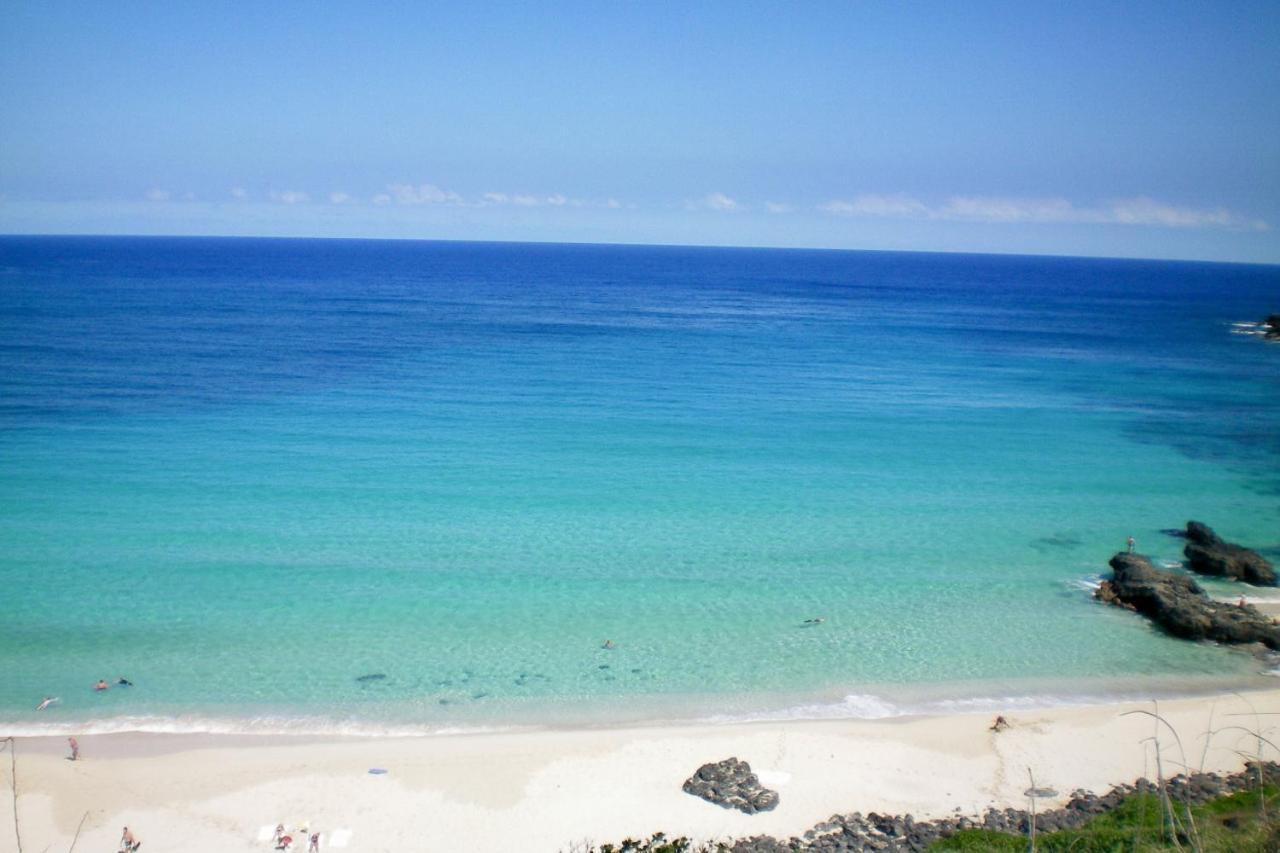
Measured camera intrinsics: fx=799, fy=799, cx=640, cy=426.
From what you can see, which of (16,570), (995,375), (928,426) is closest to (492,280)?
(995,375)

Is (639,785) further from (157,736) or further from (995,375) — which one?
(995,375)

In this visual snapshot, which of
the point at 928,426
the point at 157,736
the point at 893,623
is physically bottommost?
the point at 157,736

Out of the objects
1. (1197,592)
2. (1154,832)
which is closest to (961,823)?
(1154,832)

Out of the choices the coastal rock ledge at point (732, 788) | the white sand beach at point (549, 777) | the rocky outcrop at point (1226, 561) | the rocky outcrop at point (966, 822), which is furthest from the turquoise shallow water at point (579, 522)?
the rocky outcrop at point (966, 822)

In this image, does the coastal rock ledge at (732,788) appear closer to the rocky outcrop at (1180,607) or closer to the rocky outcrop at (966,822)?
the rocky outcrop at (966,822)

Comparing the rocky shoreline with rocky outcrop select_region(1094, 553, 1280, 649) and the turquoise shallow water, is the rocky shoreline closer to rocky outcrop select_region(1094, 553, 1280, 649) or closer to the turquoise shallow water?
rocky outcrop select_region(1094, 553, 1280, 649)

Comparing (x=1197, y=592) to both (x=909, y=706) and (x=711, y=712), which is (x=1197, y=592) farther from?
(x=711, y=712)
